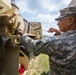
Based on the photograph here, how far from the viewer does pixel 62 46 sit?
6.48 feet

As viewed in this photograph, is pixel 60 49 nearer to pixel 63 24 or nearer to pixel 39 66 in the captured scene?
pixel 63 24

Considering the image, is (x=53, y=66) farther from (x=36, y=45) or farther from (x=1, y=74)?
(x=1, y=74)

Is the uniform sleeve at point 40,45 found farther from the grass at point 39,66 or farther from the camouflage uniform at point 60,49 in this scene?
the grass at point 39,66

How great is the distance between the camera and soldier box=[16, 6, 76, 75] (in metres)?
1.97

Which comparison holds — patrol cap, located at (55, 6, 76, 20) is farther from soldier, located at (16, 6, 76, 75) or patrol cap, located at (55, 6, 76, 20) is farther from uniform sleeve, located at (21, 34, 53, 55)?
uniform sleeve, located at (21, 34, 53, 55)

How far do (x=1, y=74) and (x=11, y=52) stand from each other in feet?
0.87

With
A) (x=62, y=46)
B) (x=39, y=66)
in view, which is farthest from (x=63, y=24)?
(x=39, y=66)

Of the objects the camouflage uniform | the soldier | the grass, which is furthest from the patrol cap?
the grass

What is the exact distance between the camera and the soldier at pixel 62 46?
1.97 m

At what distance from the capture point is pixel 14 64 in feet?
7.38

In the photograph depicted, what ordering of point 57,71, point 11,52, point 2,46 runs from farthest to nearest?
point 11,52
point 57,71
point 2,46

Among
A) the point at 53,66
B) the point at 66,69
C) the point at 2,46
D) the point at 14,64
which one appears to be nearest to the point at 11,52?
the point at 14,64

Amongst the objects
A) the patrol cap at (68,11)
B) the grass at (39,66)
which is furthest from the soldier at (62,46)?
the grass at (39,66)

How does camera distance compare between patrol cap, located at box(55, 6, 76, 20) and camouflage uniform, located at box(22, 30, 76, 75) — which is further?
patrol cap, located at box(55, 6, 76, 20)
